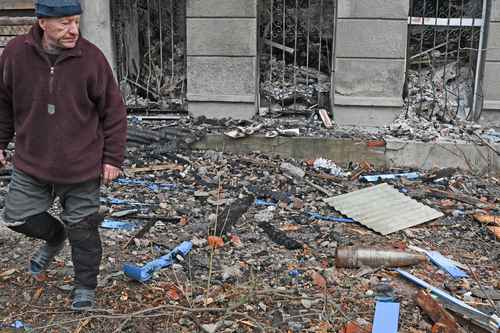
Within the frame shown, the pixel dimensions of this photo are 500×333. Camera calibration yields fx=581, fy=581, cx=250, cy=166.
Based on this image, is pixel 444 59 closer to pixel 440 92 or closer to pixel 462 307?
pixel 440 92

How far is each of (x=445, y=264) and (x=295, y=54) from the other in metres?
4.57

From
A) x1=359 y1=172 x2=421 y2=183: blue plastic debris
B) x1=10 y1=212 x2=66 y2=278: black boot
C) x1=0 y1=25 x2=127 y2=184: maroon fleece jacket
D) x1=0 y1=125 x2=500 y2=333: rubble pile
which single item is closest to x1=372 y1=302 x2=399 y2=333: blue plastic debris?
x1=0 y1=125 x2=500 y2=333: rubble pile

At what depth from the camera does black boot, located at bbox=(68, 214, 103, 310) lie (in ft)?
11.3

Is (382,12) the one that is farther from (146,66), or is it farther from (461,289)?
(461,289)

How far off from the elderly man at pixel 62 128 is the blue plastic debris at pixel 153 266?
0.45 meters

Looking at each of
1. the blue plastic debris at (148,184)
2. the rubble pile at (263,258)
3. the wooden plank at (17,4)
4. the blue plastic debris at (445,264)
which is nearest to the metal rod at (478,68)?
the rubble pile at (263,258)

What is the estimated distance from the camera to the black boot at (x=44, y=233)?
11.4 ft

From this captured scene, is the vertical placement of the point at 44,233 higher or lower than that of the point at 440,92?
lower

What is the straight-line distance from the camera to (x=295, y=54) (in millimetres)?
8328

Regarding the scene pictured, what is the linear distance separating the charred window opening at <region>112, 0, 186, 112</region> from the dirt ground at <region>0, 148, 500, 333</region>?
2183 mm

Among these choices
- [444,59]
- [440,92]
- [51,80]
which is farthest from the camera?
[440,92]

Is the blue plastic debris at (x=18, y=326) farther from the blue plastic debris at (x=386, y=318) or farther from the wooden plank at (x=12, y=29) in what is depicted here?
the wooden plank at (x=12, y=29)

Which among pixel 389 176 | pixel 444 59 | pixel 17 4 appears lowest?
pixel 389 176

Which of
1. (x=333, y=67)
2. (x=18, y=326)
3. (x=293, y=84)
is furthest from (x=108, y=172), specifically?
(x=293, y=84)
